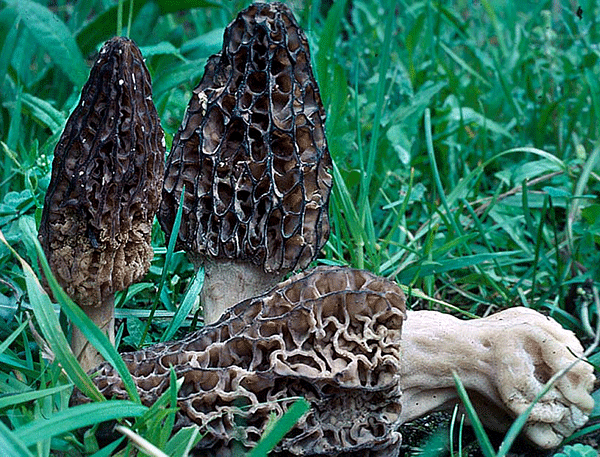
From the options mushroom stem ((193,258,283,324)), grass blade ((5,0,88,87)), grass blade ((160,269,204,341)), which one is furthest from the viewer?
grass blade ((5,0,88,87))

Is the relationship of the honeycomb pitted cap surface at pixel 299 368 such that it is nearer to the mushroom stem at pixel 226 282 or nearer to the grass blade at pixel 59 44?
the mushroom stem at pixel 226 282

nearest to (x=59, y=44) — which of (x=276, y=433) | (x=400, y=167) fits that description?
(x=400, y=167)

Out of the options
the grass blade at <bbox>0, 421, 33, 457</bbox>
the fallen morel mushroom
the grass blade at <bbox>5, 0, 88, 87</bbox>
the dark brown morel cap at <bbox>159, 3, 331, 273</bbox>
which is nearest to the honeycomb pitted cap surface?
the fallen morel mushroom

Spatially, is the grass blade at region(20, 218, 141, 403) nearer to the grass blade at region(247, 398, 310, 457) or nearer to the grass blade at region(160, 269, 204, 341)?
the grass blade at region(247, 398, 310, 457)

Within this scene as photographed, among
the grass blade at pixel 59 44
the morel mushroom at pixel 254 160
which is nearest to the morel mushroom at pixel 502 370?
the morel mushroom at pixel 254 160

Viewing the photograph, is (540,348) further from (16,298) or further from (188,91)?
(188,91)

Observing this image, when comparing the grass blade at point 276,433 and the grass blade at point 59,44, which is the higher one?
the grass blade at point 59,44

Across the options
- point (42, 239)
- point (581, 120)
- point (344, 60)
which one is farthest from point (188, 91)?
point (42, 239)

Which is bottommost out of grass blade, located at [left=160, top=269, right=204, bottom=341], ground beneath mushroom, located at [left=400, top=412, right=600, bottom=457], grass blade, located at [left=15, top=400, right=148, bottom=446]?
ground beneath mushroom, located at [left=400, top=412, right=600, bottom=457]
